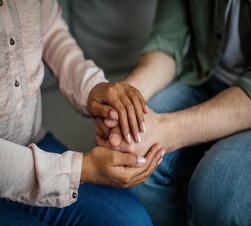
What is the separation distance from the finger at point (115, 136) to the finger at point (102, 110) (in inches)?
1.5

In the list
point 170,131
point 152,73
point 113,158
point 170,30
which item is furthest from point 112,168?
point 170,30

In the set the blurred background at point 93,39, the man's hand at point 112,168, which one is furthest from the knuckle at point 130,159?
the blurred background at point 93,39

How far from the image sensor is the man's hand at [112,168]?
525mm

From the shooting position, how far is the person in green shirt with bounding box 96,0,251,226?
22.9 inches

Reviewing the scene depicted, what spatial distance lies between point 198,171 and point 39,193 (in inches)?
16.6

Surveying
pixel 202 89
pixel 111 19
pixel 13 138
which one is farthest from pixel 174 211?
pixel 111 19

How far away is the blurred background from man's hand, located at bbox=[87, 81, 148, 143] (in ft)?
1.83

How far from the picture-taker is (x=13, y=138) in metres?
0.62

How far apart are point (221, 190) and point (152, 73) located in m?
0.45

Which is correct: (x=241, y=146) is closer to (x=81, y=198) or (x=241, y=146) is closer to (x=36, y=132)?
(x=81, y=198)

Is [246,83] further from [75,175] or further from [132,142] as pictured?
[75,175]

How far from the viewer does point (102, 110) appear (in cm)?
62

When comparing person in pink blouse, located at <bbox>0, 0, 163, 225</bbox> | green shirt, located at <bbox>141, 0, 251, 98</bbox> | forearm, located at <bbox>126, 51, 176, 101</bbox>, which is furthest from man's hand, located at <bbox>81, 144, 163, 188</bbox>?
green shirt, located at <bbox>141, 0, 251, 98</bbox>

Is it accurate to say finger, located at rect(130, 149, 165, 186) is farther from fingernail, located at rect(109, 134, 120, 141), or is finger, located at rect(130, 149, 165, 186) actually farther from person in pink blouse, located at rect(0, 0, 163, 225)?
fingernail, located at rect(109, 134, 120, 141)
